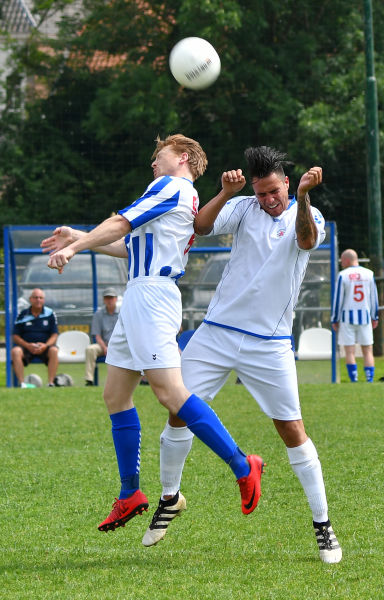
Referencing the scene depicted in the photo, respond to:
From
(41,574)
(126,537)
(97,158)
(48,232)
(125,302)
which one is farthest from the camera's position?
(97,158)

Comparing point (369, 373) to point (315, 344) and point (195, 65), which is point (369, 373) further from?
point (195, 65)

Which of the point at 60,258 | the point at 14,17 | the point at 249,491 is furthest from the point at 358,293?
the point at 14,17

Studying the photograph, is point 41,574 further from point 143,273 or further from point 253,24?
point 253,24

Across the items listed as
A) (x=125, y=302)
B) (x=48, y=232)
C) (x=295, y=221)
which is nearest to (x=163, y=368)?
(x=125, y=302)

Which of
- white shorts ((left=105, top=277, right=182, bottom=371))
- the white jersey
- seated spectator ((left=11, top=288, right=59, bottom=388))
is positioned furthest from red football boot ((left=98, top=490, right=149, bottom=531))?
seated spectator ((left=11, top=288, right=59, bottom=388))

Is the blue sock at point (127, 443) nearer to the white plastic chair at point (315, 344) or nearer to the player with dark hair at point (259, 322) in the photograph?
the player with dark hair at point (259, 322)

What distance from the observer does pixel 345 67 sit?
1026 inches

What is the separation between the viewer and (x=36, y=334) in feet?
46.9

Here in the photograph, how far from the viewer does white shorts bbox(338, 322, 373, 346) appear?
47.4 ft

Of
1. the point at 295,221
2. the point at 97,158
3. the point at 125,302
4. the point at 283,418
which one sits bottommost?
the point at 283,418

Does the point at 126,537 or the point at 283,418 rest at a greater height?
the point at 283,418

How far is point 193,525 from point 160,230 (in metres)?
1.76

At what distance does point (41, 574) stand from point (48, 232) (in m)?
10.7

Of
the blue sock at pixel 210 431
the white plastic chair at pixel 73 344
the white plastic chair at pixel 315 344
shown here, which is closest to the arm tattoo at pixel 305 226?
the blue sock at pixel 210 431
